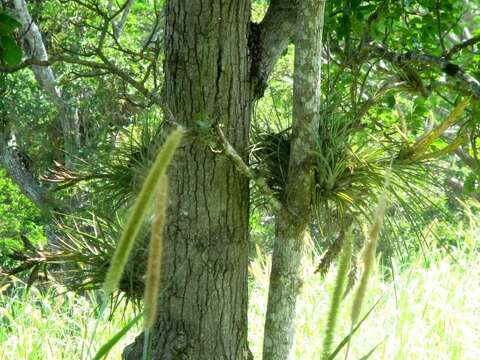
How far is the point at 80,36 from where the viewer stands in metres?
9.29

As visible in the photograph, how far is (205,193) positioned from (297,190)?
315 mm

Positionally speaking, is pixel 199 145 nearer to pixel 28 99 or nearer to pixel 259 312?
pixel 259 312

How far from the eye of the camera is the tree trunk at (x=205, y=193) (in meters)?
2.54

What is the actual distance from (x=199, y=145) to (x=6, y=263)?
8610 mm

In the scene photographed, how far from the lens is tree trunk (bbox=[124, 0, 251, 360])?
2537mm

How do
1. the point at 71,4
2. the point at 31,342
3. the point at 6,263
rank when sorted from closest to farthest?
the point at 31,342 → the point at 71,4 → the point at 6,263

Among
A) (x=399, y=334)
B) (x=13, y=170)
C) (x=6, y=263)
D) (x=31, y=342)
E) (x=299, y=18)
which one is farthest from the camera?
(x=6, y=263)

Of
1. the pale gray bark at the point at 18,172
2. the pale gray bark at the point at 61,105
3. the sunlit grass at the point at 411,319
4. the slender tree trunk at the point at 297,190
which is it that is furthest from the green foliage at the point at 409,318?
the pale gray bark at the point at 18,172

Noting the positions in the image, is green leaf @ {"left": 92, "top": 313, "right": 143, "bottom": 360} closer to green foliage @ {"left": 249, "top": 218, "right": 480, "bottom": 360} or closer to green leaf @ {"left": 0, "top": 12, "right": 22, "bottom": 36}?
green leaf @ {"left": 0, "top": 12, "right": 22, "bottom": 36}

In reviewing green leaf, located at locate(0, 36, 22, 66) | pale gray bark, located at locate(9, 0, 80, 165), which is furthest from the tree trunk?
pale gray bark, located at locate(9, 0, 80, 165)

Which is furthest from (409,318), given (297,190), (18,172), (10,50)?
(18,172)

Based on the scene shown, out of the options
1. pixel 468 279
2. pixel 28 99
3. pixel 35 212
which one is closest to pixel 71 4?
pixel 28 99

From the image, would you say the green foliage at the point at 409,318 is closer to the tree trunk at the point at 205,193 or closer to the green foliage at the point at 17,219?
the tree trunk at the point at 205,193

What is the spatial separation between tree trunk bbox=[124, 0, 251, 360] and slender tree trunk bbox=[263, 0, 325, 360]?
14 cm
